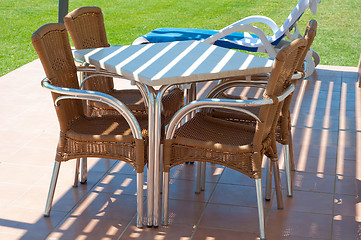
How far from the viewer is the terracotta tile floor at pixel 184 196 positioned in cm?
314

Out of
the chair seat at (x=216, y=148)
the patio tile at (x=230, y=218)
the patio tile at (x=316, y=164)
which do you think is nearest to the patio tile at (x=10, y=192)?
the chair seat at (x=216, y=148)

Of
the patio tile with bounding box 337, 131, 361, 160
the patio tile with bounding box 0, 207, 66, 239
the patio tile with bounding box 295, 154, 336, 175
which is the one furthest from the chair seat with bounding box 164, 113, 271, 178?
the patio tile with bounding box 337, 131, 361, 160

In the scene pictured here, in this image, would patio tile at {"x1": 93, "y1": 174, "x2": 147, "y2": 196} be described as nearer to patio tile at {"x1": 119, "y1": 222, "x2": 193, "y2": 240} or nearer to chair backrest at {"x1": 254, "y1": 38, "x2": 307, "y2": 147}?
patio tile at {"x1": 119, "y1": 222, "x2": 193, "y2": 240}

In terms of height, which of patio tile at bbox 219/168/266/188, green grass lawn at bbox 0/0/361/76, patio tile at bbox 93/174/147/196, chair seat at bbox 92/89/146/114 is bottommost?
green grass lawn at bbox 0/0/361/76

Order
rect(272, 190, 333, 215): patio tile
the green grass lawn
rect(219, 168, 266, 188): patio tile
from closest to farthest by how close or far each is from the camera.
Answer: rect(272, 190, 333, 215): patio tile, rect(219, 168, 266, 188): patio tile, the green grass lawn

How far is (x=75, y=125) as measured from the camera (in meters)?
3.31

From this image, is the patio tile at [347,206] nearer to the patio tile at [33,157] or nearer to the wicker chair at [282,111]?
the wicker chair at [282,111]

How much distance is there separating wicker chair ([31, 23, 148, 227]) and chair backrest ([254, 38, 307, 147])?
627mm

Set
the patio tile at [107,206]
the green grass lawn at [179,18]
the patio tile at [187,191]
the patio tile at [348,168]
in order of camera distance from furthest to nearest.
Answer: the green grass lawn at [179,18]
the patio tile at [348,168]
the patio tile at [187,191]
the patio tile at [107,206]

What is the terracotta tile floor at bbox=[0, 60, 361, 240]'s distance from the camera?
3.14 meters

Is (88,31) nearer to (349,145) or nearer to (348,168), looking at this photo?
(348,168)

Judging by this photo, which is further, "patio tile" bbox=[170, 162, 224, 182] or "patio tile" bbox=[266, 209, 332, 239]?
"patio tile" bbox=[170, 162, 224, 182]

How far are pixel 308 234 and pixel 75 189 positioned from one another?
1.43 meters

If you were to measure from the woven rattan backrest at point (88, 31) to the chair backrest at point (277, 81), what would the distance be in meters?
1.31
